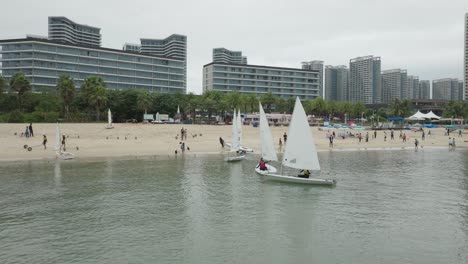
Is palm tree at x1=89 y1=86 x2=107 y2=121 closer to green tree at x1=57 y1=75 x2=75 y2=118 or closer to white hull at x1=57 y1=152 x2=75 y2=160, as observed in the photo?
green tree at x1=57 y1=75 x2=75 y2=118

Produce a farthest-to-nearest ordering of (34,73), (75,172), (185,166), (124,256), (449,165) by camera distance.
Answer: (34,73) < (449,165) < (185,166) < (75,172) < (124,256)

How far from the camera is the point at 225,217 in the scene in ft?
72.3

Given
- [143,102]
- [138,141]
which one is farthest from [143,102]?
[138,141]

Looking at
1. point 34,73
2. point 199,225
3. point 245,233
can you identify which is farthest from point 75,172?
point 34,73

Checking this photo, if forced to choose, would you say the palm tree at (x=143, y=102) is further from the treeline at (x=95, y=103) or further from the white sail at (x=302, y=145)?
the white sail at (x=302, y=145)

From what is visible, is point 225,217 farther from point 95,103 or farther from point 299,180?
point 95,103

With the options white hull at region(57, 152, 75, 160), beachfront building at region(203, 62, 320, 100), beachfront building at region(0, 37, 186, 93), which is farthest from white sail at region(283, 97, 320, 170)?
beachfront building at region(203, 62, 320, 100)

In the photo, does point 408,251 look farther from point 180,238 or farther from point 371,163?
point 371,163

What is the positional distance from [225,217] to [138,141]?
43520mm

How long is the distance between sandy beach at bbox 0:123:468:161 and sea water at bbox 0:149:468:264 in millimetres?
14437

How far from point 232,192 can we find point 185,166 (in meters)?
14.0

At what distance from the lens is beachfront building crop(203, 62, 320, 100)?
610 ft

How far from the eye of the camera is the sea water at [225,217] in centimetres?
1659

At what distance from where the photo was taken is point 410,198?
27094 millimetres
